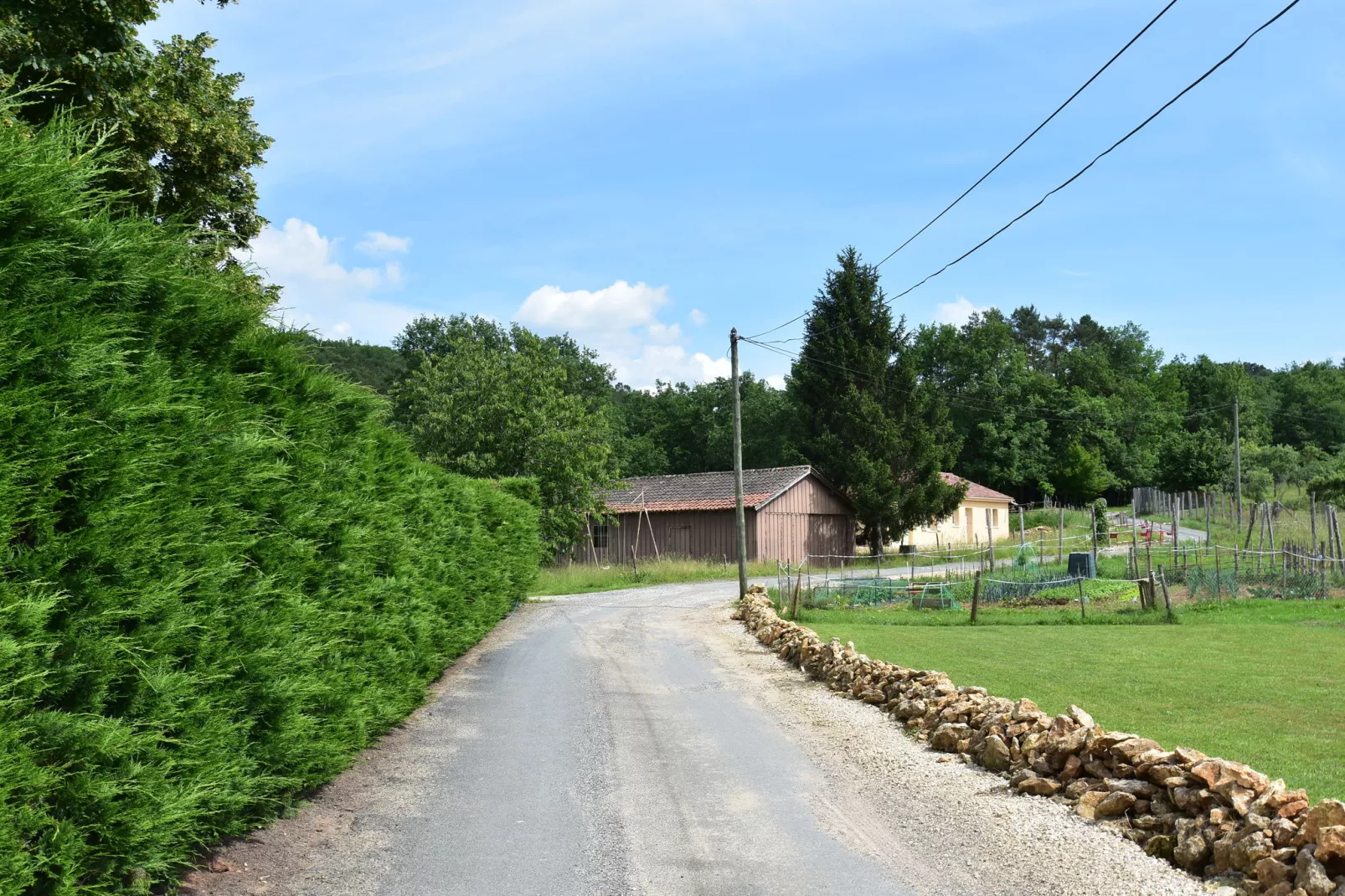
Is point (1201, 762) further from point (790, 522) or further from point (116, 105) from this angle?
point (790, 522)

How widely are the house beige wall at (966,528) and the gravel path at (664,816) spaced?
42533 mm

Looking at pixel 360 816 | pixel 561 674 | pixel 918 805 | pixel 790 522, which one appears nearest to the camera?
pixel 360 816

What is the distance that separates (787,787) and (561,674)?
5938 mm

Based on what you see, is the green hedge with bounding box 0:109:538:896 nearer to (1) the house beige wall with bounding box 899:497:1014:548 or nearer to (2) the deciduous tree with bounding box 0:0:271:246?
(2) the deciduous tree with bounding box 0:0:271:246

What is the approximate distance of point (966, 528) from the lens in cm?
5741

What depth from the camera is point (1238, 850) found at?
5328 millimetres

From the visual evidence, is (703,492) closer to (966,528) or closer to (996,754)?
(966,528)

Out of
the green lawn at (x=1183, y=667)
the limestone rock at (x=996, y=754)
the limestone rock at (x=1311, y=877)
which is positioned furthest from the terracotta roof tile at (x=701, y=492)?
the limestone rock at (x=1311, y=877)

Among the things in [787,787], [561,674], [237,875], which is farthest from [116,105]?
[787,787]

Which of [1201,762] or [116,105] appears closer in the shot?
[1201,762]

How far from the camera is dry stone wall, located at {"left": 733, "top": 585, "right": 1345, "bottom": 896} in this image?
4.98m

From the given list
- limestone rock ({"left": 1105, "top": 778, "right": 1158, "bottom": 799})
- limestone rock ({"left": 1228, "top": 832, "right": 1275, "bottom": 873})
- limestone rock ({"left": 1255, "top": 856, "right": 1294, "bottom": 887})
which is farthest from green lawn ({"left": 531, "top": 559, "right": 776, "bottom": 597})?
limestone rock ({"left": 1255, "top": 856, "right": 1294, "bottom": 887})

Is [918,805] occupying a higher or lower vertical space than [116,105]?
lower

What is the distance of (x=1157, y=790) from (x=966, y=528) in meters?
53.0
